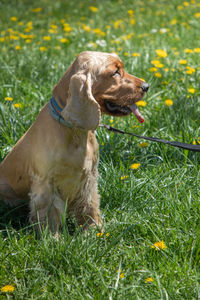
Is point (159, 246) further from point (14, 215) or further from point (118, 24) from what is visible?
point (118, 24)

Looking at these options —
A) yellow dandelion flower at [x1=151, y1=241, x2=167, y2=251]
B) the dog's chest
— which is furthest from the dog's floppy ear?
yellow dandelion flower at [x1=151, y1=241, x2=167, y2=251]

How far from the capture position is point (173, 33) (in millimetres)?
6449

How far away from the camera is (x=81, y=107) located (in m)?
2.62

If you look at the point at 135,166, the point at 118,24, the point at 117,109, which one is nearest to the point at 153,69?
the point at 135,166

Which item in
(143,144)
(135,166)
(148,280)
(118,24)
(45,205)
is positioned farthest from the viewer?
(118,24)

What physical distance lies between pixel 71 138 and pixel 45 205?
0.49 meters

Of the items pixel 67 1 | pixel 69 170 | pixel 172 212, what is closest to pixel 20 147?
pixel 69 170

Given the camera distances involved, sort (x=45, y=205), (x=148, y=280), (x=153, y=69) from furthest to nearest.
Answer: (x=153, y=69) < (x=45, y=205) < (x=148, y=280)

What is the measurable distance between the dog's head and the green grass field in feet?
2.05

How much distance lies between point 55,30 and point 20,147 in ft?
12.6

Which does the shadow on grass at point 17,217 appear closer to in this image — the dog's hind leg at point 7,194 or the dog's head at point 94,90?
the dog's hind leg at point 7,194

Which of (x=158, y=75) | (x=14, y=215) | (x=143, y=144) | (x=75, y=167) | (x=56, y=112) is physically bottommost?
(x=14, y=215)

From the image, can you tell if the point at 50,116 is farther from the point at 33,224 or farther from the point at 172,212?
the point at 172,212

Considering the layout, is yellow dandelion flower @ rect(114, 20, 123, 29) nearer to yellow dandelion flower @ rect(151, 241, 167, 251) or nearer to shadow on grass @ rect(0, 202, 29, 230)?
shadow on grass @ rect(0, 202, 29, 230)
